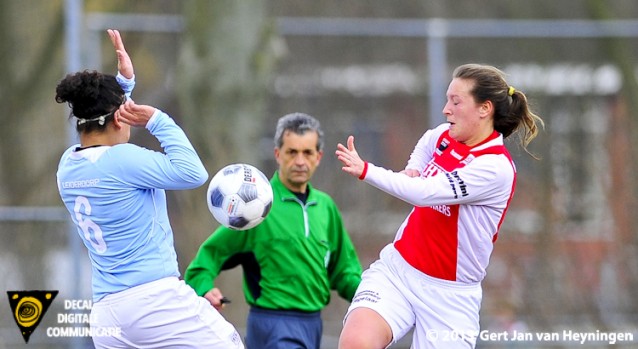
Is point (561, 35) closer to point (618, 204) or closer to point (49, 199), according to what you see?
point (618, 204)

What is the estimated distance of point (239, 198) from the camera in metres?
5.37

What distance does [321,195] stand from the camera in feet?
20.6

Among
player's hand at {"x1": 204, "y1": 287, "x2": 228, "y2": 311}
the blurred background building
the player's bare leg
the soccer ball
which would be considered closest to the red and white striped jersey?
the player's bare leg

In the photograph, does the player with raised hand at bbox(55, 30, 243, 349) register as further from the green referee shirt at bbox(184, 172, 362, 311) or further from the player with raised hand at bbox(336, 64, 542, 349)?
the green referee shirt at bbox(184, 172, 362, 311)

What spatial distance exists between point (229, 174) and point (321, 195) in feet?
3.13

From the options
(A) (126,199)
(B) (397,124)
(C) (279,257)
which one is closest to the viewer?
(A) (126,199)

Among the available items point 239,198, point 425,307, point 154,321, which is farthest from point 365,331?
point 154,321

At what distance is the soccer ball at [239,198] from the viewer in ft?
17.6

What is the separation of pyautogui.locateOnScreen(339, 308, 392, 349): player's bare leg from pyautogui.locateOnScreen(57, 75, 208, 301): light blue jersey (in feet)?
2.89

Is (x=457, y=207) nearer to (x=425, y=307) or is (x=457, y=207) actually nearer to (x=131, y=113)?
(x=425, y=307)

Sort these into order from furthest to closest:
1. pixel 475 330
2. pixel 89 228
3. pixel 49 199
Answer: pixel 49 199
pixel 475 330
pixel 89 228

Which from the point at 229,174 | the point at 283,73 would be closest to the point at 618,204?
the point at 283,73

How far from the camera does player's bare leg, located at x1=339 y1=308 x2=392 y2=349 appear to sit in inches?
200

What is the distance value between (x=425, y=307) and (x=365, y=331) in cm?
35
